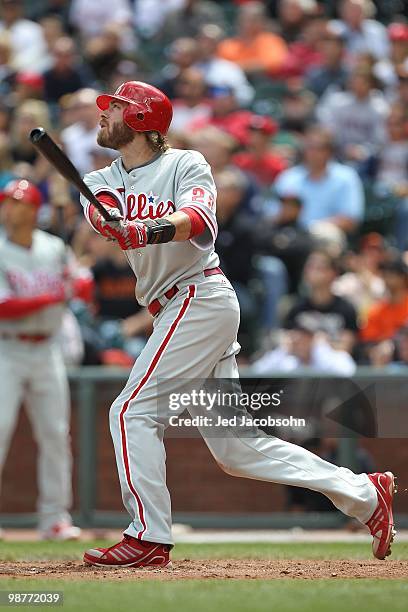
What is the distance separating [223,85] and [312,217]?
2.59 m

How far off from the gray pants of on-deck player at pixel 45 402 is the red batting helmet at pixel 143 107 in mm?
3129

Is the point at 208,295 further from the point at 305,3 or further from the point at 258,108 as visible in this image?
the point at 305,3

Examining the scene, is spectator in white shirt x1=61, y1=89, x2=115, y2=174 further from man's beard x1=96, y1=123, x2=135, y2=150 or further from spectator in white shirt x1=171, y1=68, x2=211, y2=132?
man's beard x1=96, y1=123, x2=135, y2=150

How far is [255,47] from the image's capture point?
1453 cm

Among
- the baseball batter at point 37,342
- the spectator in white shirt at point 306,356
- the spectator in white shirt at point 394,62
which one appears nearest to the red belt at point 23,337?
the baseball batter at point 37,342

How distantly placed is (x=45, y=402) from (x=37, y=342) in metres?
0.42

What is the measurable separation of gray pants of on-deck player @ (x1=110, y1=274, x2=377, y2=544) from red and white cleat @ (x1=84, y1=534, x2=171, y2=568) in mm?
53

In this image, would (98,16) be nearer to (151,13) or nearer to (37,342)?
(151,13)

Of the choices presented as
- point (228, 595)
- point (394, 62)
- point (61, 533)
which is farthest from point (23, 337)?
point (394, 62)

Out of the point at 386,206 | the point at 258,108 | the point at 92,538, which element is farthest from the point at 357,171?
the point at 92,538

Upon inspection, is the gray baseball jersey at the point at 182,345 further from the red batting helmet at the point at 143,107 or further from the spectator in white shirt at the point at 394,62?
the spectator in white shirt at the point at 394,62

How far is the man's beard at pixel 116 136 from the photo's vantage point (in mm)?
5453

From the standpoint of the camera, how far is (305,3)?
14828mm

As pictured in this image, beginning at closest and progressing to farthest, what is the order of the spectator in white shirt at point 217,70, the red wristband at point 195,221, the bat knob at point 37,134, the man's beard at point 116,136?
the bat knob at point 37,134 < the red wristband at point 195,221 < the man's beard at point 116,136 < the spectator in white shirt at point 217,70
